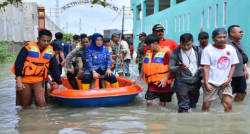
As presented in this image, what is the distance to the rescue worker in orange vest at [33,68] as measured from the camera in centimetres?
568

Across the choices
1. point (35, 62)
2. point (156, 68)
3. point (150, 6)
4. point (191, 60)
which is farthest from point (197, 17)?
point (150, 6)

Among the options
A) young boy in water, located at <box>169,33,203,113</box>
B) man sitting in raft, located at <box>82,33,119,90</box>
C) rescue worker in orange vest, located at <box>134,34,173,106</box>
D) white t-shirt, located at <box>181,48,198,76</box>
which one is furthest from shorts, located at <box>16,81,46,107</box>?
white t-shirt, located at <box>181,48,198,76</box>

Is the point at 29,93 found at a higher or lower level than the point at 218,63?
lower

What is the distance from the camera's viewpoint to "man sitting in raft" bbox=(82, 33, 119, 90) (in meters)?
6.63

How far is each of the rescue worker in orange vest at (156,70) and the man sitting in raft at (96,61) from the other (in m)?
1.12

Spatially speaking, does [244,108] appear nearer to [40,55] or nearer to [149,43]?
[149,43]

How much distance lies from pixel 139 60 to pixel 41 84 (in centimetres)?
483

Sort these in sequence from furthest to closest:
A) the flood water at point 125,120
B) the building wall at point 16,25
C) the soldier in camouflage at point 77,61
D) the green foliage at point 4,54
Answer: the building wall at point 16,25 → the green foliage at point 4,54 → the soldier in camouflage at point 77,61 → the flood water at point 125,120

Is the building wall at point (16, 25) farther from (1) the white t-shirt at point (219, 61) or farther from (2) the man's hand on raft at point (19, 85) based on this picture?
(1) the white t-shirt at point (219, 61)

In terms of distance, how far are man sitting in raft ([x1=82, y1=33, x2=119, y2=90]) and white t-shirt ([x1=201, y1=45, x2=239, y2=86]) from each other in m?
2.39

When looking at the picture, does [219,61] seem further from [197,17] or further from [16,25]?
[16,25]

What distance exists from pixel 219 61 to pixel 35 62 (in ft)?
A: 10.8

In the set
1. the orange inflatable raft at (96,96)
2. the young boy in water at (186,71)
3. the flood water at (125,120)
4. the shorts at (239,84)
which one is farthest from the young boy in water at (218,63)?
the orange inflatable raft at (96,96)

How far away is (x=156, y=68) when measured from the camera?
583 centimetres
